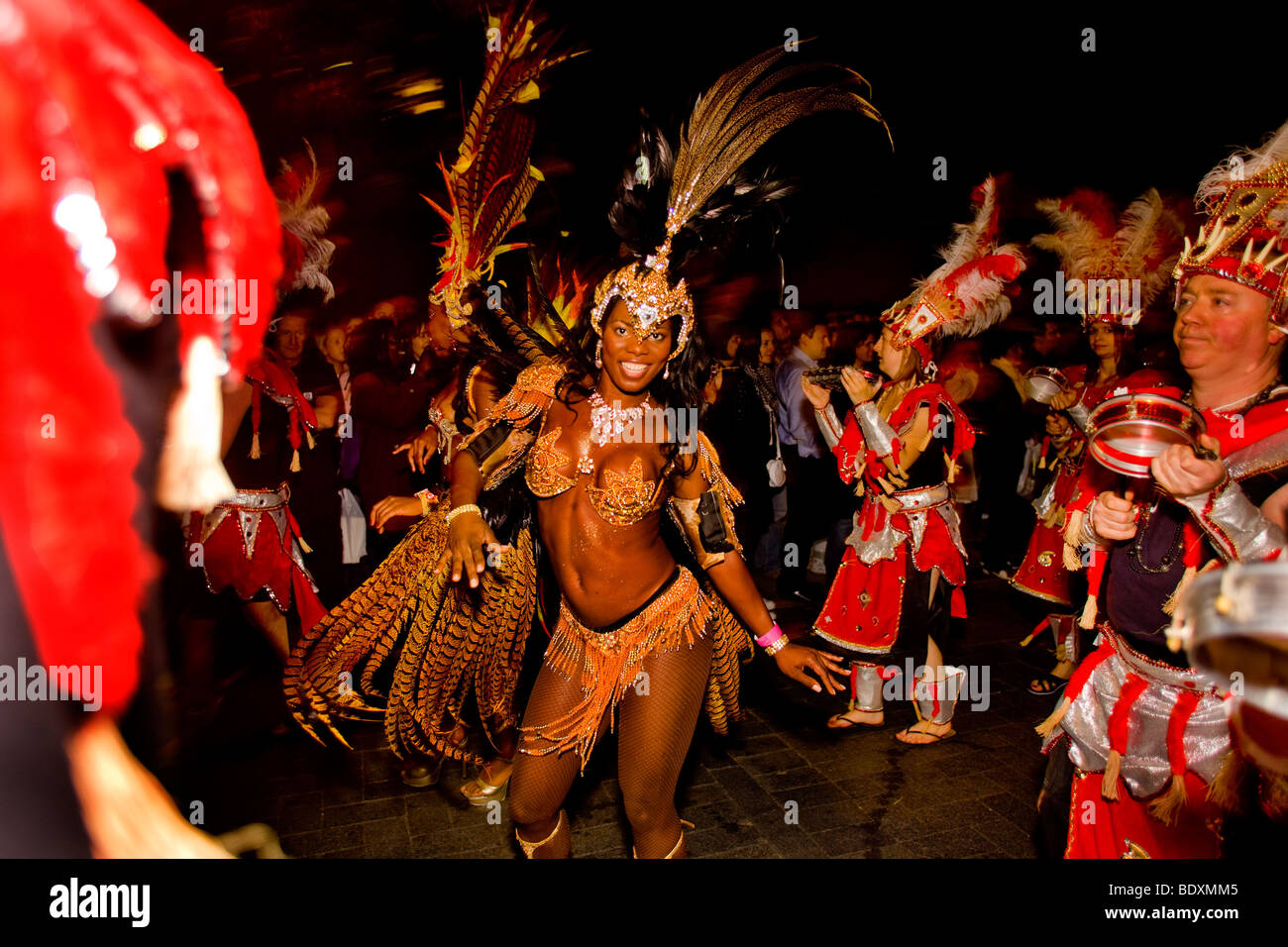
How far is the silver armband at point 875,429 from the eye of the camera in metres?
3.92

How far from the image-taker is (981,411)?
7660 mm

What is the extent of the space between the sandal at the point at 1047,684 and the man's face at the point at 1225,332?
329cm

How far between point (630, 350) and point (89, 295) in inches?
58.2

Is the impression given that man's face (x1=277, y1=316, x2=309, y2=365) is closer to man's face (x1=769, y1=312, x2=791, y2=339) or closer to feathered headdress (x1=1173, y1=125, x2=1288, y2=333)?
feathered headdress (x1=1173, y1=125, x2=1288, y2=333)

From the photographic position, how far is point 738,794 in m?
3.67

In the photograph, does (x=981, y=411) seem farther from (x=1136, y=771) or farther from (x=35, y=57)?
(x=35, y=57)

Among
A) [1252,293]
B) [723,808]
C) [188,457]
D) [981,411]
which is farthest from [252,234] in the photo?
[981,411]

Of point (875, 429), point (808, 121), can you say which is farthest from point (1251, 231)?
point (875, 429)

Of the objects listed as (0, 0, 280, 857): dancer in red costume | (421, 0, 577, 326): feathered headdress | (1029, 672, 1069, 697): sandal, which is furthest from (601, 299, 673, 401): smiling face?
(1029, 672, 1069, 697): sandal

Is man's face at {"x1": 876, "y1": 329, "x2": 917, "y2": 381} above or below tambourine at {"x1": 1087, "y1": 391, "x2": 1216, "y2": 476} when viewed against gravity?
above

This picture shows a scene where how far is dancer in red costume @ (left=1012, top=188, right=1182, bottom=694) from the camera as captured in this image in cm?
402

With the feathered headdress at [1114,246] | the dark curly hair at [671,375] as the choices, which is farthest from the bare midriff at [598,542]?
the feathered headdress at [1114,246]

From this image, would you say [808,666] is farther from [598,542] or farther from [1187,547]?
[1187,547]

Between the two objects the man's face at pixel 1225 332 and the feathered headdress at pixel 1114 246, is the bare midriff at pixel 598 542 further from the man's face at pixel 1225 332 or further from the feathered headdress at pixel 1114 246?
the feathered headdress at pixel 1114 246
